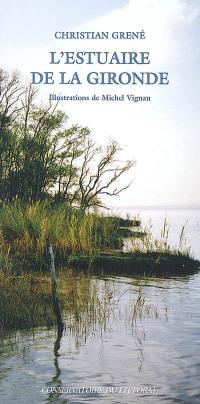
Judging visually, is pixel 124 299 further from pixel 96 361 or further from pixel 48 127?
pixel 48 127

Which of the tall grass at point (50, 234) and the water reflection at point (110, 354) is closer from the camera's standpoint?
the water reflection at point (110, 354)

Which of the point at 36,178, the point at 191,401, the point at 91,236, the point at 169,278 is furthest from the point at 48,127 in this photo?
the point at 191,401

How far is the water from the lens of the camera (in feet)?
19.3

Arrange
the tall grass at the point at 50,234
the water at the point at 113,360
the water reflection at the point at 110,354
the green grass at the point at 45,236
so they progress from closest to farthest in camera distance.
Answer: the water at the point at 113,360
the water reflection at the point at 110,354
the green grass at the point at 45,236
the tall grass at the point at 50,234

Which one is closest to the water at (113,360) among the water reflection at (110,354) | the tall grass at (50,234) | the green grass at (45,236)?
the water reflection at (110,354)

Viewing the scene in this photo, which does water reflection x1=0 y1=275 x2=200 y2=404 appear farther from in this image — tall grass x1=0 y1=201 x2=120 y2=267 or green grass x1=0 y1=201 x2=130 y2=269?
tall grass x1=0 y1=201 x2=120 y2=267

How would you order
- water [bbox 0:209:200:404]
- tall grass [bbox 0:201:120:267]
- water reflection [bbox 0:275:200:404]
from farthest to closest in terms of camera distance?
tall grass [bbox 0:201:120:267] → water reflection [bbox 0:275:200:404] → water [bbox 0:209:200:404]

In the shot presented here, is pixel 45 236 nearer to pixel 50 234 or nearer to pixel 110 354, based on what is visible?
pixel 50 234

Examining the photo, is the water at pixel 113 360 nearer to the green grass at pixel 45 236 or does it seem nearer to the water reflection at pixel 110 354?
the water reflection at pixel 110 354

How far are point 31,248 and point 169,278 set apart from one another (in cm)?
404

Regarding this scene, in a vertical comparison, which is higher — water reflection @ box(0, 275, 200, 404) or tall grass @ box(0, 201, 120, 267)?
tall grass @ box(0, 201, 120, 267)

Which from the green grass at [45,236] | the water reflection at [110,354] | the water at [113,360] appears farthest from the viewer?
the green grass at [45,236]

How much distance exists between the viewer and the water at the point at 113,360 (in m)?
5.89

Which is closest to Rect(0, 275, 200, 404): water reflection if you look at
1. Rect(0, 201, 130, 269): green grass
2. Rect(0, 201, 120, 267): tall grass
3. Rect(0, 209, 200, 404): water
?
Rect(0, 209, 200, 404): water
